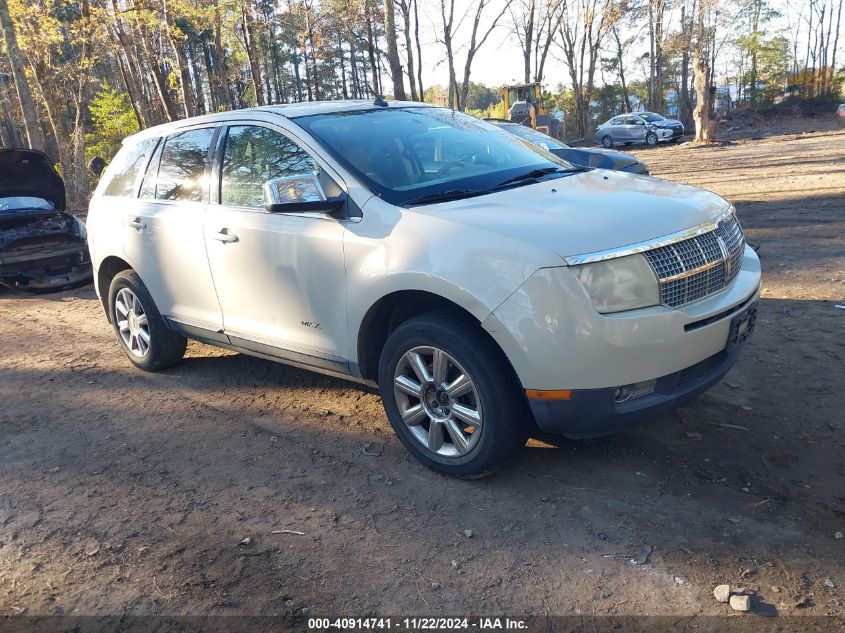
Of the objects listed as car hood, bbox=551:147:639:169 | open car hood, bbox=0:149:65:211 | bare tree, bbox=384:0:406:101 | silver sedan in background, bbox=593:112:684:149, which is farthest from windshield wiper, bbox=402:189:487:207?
silver sedan in background, bbox=593:112:684:149

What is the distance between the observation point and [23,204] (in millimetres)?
10008

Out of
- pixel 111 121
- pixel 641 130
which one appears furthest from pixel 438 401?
pixel 111 121

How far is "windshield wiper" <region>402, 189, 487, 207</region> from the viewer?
142 inches

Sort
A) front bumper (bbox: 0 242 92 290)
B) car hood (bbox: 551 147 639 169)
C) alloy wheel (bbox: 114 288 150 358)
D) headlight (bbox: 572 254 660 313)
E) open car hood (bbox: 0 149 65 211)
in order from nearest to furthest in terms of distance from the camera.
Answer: headlight (bbox: 572 254 660 313), alloy wheel (bbox: 114 288 150 358), front bumper (bbox: 0 242 92 290), open car hood (bbox: 0 149 65 211), car hood (bbox: 551 147 639 169)

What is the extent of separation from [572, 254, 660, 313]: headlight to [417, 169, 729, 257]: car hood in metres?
0.08

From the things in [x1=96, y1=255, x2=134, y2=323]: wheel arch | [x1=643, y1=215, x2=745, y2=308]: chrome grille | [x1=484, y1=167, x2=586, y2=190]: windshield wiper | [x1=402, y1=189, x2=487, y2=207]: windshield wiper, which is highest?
[x1=484, y1=167, x2=586, y2=190]: windshield wiper

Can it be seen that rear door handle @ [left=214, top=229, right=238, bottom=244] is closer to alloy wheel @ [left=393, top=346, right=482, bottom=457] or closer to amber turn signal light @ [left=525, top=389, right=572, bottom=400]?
alloy wheel @ [left=393, top=346, right=482, bottom=457]

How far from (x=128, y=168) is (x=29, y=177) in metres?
5.70

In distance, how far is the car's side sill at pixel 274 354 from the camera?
158 inches

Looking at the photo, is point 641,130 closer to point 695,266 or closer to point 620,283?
point 695,266

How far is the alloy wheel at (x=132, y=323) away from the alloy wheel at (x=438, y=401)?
274 centimetres

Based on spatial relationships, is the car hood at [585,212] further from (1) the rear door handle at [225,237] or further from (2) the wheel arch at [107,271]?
(2) the wheel arch at [107,271]

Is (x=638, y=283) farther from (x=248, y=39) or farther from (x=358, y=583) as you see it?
(x=248, y=39)

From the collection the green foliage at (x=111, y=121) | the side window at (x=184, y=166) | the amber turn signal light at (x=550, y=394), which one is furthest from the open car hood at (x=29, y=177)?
the green foliage at (x=111, y=121)
